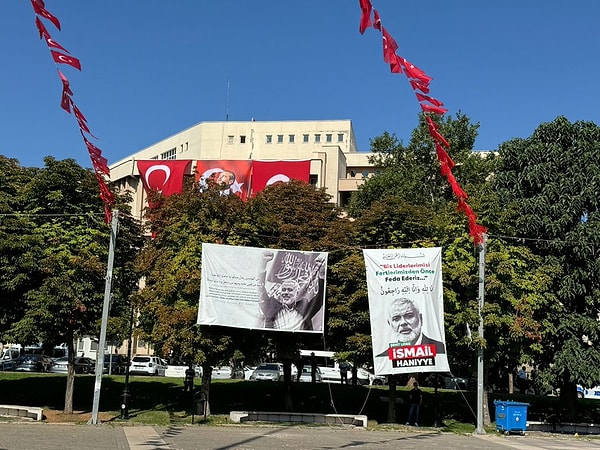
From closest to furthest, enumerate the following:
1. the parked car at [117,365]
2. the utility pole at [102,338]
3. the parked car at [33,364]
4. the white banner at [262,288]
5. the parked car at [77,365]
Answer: the white banner at [262,288] → the utility pole at [102,338] → the parked car at [77,365] → the parked car at [117,365] → the parked car at [33,364]

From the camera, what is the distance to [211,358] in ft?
85.8

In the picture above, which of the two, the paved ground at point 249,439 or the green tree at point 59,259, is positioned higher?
the green tree at point 59,259

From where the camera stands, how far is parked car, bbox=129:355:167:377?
48844 millimetres

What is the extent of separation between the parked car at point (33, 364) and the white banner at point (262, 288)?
31015 mm

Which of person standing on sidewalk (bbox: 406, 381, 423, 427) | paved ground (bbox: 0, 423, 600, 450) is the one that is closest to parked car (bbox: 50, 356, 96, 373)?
paved ground (bbox: 0, 423, 600, 450)

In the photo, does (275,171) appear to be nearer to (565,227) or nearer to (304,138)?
(304,138)

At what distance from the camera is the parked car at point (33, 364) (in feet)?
161

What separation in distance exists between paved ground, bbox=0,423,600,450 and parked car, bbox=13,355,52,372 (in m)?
27.7

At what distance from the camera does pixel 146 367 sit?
161ft

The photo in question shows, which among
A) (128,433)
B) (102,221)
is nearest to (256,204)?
(102,221)

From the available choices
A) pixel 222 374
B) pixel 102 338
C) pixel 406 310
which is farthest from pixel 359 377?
pixel 102 338

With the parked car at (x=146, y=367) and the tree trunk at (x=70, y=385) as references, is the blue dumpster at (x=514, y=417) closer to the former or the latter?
the tree trunk at (x=70, y=385)

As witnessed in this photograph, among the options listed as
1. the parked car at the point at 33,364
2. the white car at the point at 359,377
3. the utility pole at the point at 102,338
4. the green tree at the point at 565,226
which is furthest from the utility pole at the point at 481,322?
the parked car at the point at 33,364

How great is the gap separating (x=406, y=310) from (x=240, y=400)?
47.6ft
